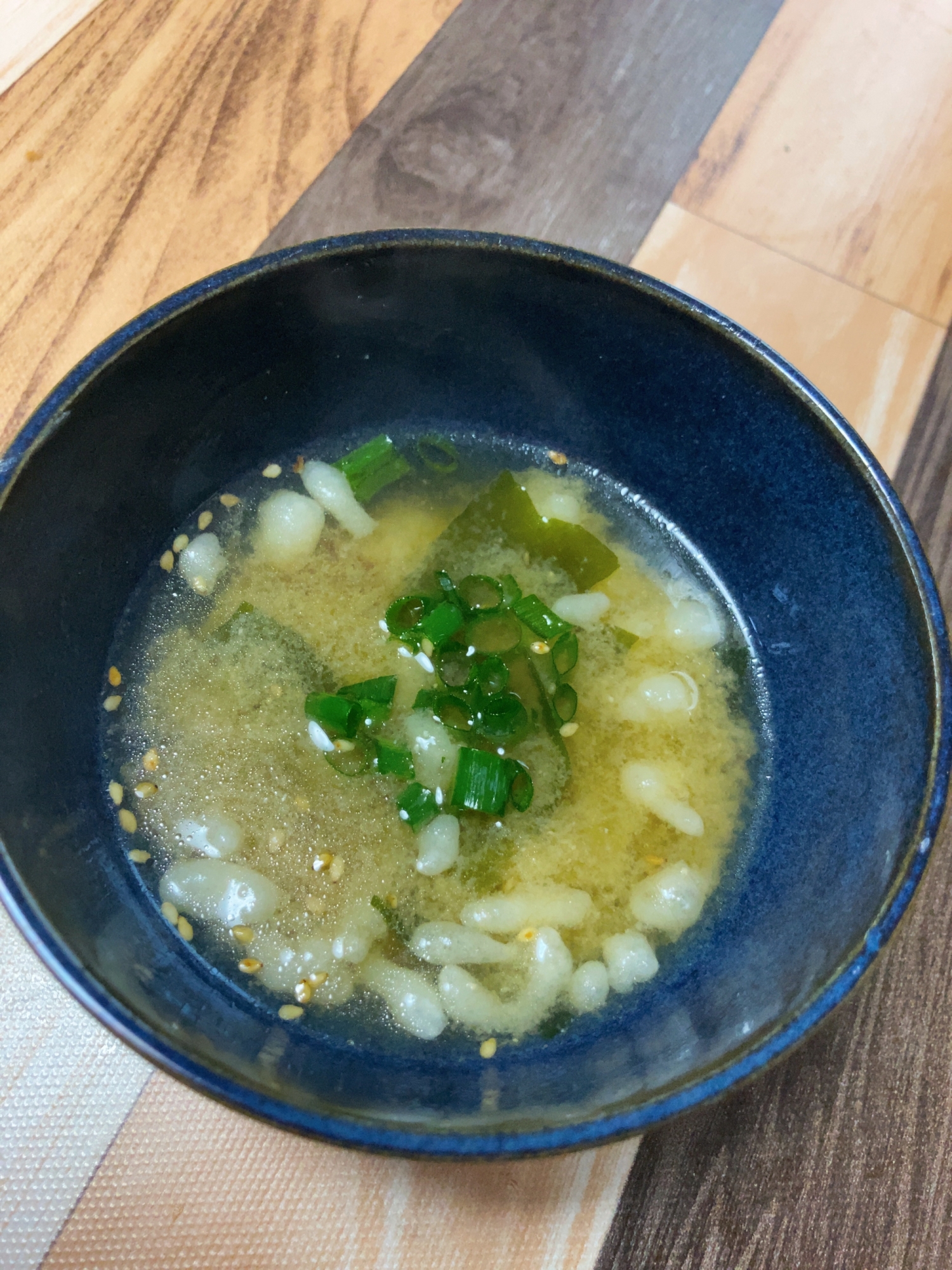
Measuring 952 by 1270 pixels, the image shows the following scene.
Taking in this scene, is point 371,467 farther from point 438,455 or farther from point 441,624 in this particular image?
point 441,624

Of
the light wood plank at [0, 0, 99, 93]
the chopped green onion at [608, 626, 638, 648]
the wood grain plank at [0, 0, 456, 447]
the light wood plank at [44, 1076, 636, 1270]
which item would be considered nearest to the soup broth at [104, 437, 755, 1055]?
the chopped green onion at [608, 626, 638, 648]

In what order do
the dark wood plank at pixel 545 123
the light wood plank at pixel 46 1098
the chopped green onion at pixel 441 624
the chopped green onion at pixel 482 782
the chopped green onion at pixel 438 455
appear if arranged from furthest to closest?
the dark wood plank at pixel 545 123 → the chopped green onion at pixel 438 455 → the chopped green onion at pixel 441 624 → the chopped green onion at pixel 482 782 → the light wood plank at pixel 46 1098

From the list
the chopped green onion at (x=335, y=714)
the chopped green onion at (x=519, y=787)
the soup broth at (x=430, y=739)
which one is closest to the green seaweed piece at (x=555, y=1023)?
the soup broth at (x=430, y=739)

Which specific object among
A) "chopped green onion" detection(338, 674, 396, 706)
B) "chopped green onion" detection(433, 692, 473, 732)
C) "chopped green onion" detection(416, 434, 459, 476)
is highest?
"chopped green onion" detection(416, 434, 459, 476)

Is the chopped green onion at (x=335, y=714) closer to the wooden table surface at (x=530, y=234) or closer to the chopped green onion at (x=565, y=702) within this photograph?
the chopped green onion at (x=565, y=702)

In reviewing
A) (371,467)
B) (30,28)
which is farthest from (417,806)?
(30,28)

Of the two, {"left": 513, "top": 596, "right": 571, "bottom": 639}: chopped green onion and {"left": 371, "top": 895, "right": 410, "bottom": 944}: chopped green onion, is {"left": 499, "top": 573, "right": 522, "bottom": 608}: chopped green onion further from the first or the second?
{"left": 371, "top": 895, "right": 410, "bottom": 944}: chopped green onion
